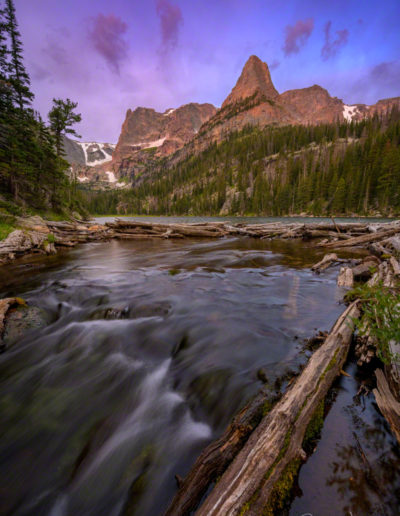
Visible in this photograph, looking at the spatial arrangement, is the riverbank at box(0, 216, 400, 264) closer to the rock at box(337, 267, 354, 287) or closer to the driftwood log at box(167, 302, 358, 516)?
the rock at box(337, 267, 354, 287)

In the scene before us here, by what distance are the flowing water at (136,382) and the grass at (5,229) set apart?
5.56m

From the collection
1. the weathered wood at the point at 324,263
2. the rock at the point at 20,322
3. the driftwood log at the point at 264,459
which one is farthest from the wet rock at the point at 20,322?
the weathered wood at the point at 324,263

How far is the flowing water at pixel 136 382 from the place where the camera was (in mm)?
2035

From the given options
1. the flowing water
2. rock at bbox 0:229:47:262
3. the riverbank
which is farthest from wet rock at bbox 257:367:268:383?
rock at bbox 0:229:47:262

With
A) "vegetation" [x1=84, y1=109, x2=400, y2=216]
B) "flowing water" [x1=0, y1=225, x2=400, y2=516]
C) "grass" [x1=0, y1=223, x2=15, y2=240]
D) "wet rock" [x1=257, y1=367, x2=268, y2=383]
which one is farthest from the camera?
"vegetation" [x1=84, y1=109, x2=400, y2=216]

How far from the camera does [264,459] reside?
1605 mm

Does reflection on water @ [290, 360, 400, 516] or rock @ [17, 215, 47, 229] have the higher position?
rock @ [17, 215, 47, 229]

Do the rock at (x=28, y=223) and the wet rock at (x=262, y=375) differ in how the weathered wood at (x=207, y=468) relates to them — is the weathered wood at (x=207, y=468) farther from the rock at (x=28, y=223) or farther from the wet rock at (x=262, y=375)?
the rock at (x=28, y=223)

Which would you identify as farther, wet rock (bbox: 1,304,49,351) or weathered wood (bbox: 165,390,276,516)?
wet rock (bbox: 1,304,49,351)

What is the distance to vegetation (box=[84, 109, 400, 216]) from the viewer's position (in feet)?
191

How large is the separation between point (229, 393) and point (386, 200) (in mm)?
69164

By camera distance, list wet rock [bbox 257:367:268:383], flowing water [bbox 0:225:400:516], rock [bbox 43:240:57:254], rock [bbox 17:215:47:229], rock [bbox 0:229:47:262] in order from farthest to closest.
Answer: rock [bbox 17:215:47:229] → rock [bbox 43:240:57:254] → rock [bbox 0:229:47:262] → wet rock [bbox 257:367:268:383] → flowing water [bbox 0:225:400:516]

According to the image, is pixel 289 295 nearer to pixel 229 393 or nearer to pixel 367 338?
pixel 367 338

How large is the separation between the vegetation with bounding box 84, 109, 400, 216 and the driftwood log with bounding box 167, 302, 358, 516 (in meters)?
65.9
